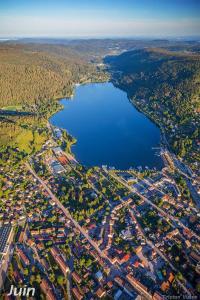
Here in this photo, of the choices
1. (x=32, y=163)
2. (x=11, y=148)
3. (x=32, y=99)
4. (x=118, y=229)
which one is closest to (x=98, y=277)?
(x=118, y=229)

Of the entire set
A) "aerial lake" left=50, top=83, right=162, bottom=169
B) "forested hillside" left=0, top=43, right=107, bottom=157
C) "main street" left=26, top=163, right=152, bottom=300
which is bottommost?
"main street" left=26, top=163, right=152, bottom=300

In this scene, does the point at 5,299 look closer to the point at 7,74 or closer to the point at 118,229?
the point at 118,229

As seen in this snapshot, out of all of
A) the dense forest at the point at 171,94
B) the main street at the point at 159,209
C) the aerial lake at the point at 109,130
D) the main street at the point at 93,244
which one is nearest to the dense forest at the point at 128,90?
the dense forest at the point at 171,94

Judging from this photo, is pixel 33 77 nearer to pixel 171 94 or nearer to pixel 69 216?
pixel 171 94

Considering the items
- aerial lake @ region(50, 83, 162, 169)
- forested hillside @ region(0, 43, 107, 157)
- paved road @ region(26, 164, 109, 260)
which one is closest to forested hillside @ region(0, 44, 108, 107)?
forested hillside @ region(0, 43, 107, 157)

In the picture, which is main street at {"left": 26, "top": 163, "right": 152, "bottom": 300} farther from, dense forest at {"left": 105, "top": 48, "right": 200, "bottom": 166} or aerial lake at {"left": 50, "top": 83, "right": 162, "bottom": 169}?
dense forest at {"left": 105, "top": 48, "right": 200, "bottom": 166}

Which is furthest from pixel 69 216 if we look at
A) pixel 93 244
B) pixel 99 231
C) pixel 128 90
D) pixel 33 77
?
pixel 33 77

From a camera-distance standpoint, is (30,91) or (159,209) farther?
(30,91)
